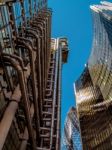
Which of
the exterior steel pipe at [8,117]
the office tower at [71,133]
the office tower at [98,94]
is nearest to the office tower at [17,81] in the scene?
the exterior steel pipe at [8,117]

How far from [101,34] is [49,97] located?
72208 millimetres

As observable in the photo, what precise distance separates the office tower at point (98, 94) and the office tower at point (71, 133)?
10441 mm

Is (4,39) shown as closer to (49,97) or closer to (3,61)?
(3,61)

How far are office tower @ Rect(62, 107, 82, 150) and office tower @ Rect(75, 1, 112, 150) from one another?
10441mm

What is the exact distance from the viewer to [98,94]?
363 ft

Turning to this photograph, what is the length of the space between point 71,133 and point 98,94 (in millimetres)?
25528

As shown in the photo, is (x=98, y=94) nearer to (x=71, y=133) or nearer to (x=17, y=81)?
(x=71, y=133)

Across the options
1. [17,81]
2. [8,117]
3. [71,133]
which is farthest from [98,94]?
[8,117]

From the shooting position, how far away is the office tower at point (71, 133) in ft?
408

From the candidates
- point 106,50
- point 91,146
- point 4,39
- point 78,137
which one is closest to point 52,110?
point 4,39

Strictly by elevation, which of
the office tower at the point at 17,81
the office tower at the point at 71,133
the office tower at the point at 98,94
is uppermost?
the office tower at the point at 17,81

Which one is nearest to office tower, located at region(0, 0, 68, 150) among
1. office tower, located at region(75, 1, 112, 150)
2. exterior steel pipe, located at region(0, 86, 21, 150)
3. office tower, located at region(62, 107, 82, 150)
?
exterior steel pipe, located at region(0, 86, 21, 150)

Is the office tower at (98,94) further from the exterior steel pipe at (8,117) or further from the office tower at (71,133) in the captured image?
the exterior steel pipe at (8,117)

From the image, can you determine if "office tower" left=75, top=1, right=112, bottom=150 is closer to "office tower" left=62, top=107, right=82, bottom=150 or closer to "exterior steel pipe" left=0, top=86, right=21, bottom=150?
"office tower" left=62, top=107, right=82, bottom=150
